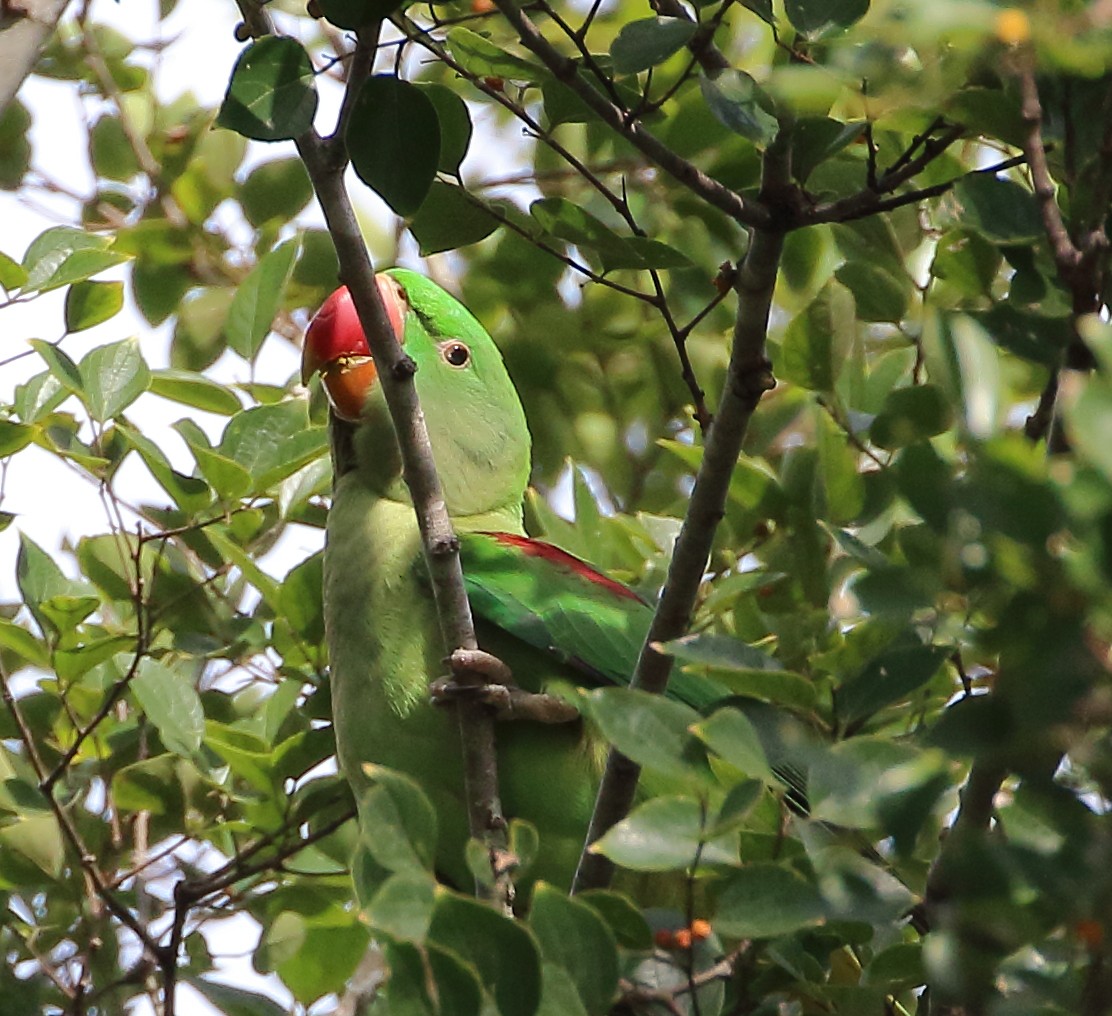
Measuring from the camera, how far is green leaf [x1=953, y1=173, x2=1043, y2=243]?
59.8 inches

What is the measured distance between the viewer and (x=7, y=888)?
2.72m

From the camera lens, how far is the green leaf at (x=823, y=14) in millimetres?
1799

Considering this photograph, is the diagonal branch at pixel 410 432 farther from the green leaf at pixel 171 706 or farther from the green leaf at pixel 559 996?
the green leaf at pixel 171 706

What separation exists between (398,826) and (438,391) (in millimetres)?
1814

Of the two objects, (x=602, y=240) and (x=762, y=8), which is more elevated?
(x=762, y=8)

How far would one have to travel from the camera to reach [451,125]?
82.7 inches

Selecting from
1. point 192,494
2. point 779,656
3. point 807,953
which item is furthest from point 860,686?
point 192,494

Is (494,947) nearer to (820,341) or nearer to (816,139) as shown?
(816,139)

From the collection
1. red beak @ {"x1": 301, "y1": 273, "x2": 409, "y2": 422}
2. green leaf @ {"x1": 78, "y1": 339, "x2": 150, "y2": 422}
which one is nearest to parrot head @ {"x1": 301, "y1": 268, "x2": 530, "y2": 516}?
red beak @ {"x1": 301, "y1": 273, "x2": 409, "y2": 422}

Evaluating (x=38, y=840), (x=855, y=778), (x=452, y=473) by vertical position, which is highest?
(x=452, y=473)

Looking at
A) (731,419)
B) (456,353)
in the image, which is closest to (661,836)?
(731,419)

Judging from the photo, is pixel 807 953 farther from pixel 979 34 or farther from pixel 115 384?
pixel 115 384

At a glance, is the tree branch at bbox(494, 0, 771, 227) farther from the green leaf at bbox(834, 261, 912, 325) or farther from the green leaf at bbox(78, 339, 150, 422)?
the green leaf at bbox(78, 339, 150, 422)

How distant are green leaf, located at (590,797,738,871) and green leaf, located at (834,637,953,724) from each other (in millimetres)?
184
